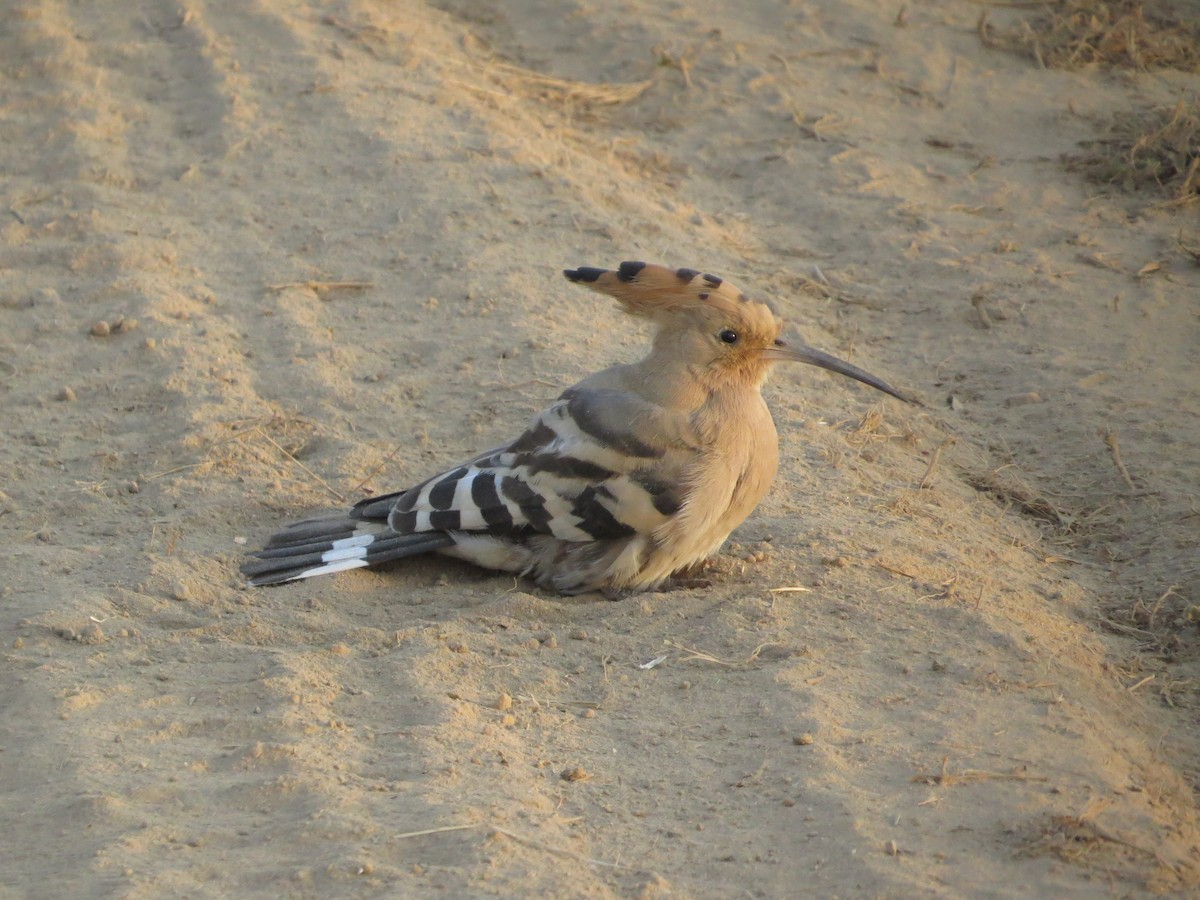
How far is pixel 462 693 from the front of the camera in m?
3.33

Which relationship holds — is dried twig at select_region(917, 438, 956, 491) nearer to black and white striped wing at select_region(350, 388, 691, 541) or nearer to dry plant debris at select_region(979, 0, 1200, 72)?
black and white striped wing at select_region(350, 388, 691, 541)

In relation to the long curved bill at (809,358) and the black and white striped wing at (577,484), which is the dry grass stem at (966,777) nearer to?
the black and white striped wing at (577,484)

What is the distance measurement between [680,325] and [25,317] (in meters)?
2.50

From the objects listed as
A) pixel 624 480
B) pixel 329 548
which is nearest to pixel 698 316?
pixel 624 480

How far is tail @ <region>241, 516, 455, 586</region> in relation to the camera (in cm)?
387

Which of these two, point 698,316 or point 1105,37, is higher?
point 1105,37

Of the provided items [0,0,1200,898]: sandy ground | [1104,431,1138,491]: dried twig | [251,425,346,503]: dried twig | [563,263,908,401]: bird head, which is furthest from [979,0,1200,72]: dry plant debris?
[251,425,346,503]: dried twig

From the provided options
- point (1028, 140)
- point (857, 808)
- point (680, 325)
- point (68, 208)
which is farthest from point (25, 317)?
point (1028, 140)

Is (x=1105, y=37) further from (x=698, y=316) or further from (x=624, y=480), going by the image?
(x=624, y=480)

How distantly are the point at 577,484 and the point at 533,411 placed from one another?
900 millimetres

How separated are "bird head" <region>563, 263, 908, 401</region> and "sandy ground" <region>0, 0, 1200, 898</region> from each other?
21.8 inches

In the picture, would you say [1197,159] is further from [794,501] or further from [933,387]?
[794,501]

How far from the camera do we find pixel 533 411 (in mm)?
4746

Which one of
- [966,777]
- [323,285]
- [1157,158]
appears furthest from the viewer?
[1157,158]
